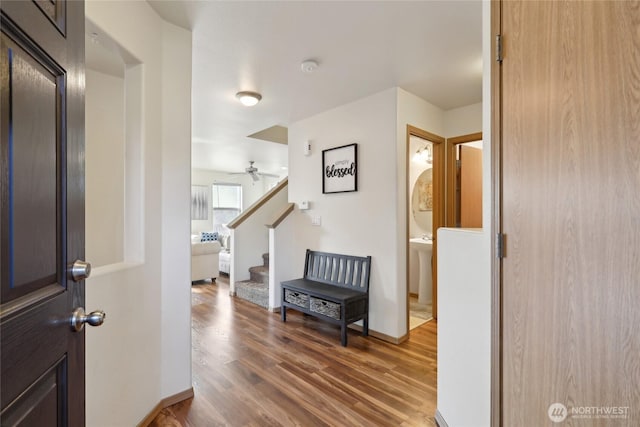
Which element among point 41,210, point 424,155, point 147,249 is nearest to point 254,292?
point 147,249

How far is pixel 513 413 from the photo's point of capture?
1.10 meters

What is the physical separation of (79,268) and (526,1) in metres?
1.67

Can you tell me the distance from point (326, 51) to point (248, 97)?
109 centimetres

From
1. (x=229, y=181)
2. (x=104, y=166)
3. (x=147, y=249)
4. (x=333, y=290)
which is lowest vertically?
(x=333, y=290)

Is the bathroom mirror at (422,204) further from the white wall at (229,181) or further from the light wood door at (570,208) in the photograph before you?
the white wall at (229,181)

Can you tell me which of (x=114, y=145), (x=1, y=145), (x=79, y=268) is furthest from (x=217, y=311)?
(x=1, y=145)

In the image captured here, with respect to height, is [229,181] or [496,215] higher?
[229,181]

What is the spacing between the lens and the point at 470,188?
142 inches

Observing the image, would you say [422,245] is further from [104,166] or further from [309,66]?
[104,166]

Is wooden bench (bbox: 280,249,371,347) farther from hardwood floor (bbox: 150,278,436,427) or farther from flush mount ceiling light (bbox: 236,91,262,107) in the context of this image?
flush mount ceiling light (bbox: 236,91,262,107)

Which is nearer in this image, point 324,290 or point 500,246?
point 500,246

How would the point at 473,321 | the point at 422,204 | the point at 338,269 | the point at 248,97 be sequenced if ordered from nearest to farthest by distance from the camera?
the point at 473,321
the point at 248,97
the point at 338,269
the point at 422,204

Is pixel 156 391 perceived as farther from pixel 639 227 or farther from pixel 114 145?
pixel 639 227

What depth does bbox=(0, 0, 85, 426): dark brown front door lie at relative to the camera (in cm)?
55
